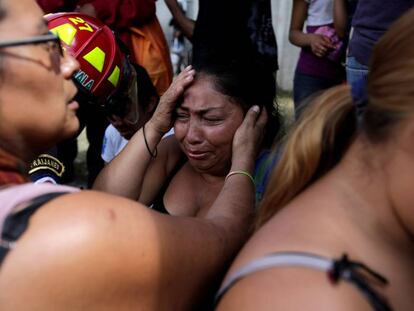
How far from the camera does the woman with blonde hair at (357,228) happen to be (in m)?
1.02

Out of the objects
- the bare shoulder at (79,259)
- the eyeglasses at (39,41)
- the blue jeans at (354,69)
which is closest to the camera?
the bare shoulder at (79,259)

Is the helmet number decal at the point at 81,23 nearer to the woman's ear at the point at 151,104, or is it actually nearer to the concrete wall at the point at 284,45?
the woman's ear at the point at 151,104

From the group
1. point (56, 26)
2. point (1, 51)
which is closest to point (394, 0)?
point (56, 26)

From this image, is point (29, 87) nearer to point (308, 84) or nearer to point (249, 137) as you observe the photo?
point (249, 137)

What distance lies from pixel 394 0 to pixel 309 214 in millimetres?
1759

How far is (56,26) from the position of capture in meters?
2.49

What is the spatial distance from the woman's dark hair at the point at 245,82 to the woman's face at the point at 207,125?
35 mm

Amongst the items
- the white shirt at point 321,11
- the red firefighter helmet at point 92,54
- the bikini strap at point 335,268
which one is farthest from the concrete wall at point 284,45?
the bikini strap at point 335,268

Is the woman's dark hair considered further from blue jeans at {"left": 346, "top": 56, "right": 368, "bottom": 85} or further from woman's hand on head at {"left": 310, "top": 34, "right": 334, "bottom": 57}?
woman's hand on head at {"left": 310, "top": 34, "right": 334, "bottom": 57}

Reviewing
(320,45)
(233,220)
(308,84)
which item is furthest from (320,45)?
(233,220)

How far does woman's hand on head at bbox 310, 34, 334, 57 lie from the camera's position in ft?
12.5

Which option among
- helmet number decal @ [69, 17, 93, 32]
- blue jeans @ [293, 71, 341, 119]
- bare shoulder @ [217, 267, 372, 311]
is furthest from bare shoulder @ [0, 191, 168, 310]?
blue jeans @ [293, 71, 341, 119]

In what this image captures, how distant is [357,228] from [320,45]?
114 inches

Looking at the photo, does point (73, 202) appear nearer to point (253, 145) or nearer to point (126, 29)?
point (253, 145)
